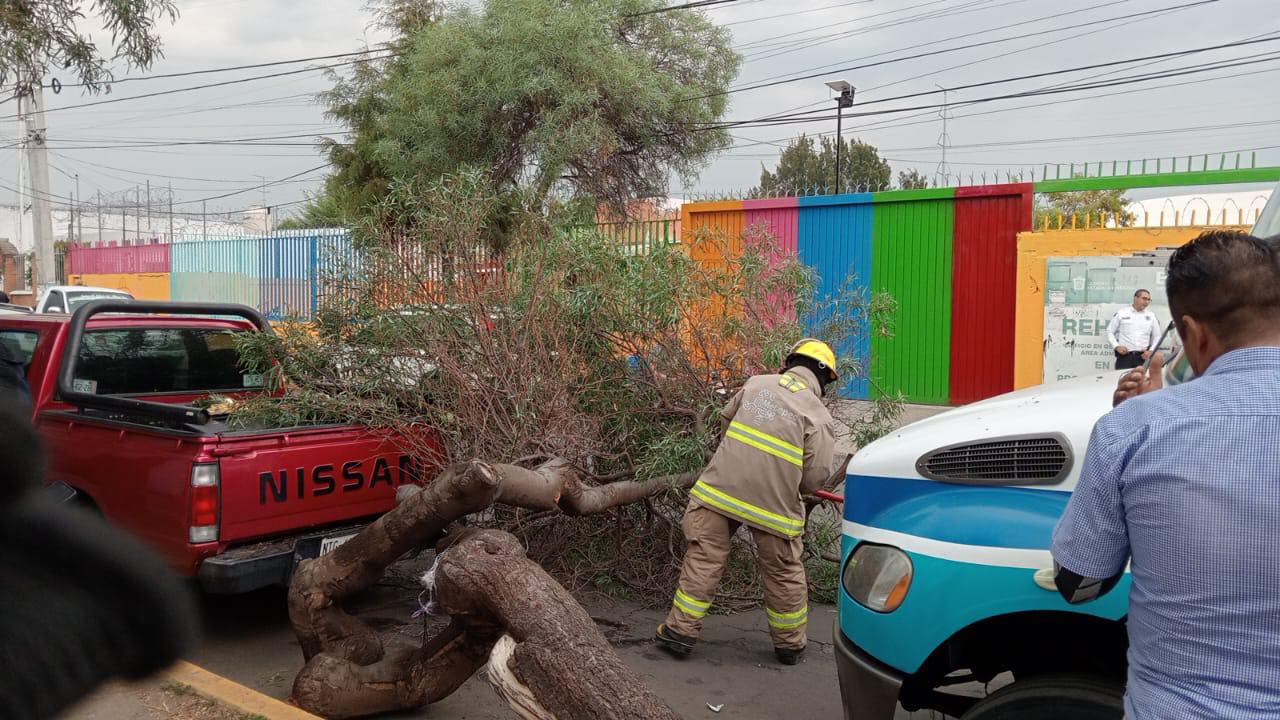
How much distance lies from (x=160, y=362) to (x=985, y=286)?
9916mm

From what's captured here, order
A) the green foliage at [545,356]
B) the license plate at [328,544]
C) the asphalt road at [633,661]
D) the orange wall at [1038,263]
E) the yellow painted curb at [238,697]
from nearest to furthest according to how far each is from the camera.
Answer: the yellow painted curb at [238,697], the asphalt road at [633,661], the license plate at [328,544], the green foliage at [545,356], the orange wall at [1038,263]

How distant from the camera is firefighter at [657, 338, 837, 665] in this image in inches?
196

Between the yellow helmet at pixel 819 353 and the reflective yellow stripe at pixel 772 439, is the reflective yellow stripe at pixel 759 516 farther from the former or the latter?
the yellow helmet at pixel 819 353

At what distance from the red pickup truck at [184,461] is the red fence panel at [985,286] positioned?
361 inches

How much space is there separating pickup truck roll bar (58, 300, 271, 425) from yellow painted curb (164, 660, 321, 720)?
1.22 metres

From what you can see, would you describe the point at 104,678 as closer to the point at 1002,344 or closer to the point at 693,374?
the point at 693,374

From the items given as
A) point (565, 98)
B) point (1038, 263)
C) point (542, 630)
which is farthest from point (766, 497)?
Result: point (565, 98)

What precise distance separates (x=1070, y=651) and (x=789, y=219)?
1188cm

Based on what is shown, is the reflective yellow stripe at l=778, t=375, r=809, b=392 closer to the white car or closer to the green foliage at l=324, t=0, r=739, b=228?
the green foliage at l=324, t=0, r=739, b=228

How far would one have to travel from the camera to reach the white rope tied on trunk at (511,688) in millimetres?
→ 3400

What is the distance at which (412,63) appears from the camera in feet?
56.7

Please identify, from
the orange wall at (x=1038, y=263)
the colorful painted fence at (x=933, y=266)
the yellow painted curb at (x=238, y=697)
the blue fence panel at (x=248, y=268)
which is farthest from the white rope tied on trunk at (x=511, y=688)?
the blue fence panel at (x=248, y=268)

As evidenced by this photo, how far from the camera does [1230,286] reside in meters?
1.97

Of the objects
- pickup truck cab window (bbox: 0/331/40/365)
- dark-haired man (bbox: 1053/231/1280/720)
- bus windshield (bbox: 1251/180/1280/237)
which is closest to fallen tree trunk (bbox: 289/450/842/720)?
dark-haired man (bbox: 1053/231/1280/720)
